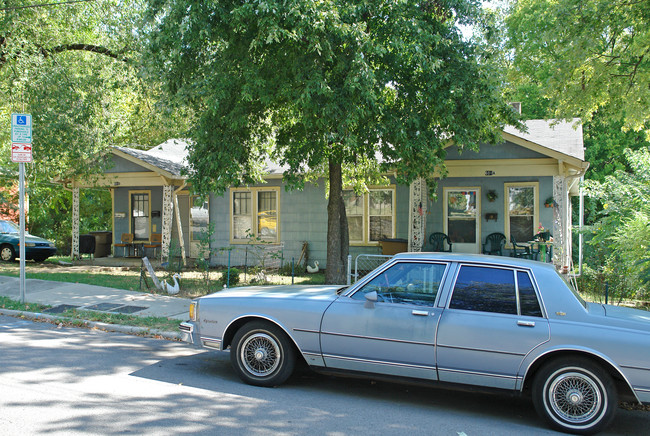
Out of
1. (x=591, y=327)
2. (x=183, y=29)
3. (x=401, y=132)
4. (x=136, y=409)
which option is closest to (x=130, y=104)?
(x=183, y=29)

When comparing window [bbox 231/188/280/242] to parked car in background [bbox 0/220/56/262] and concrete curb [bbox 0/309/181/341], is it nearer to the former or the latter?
parked car in background [bbox 0/220/56/262]

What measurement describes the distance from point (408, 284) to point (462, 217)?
1009 cm

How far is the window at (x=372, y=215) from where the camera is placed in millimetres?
16141

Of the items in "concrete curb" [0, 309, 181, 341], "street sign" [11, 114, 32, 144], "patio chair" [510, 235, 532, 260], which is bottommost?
"concrete curb" [0, 309, 181, 341]

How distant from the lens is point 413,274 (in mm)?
5551

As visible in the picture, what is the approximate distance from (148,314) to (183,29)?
203 inches

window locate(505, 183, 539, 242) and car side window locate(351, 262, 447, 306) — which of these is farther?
window locate(505, 183, 539, 242)

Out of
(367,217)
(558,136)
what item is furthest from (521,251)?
(367,217)

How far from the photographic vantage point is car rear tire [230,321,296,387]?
573cm

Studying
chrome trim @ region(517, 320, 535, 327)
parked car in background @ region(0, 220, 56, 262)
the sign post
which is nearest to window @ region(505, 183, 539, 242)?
chrome trim @ region(517, 320, 535, 327)

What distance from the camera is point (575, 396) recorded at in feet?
15.9

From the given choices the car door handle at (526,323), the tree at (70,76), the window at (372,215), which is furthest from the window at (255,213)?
the car door handle at (526,323)

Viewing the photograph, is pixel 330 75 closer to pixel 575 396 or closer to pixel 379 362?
pixel 379 362

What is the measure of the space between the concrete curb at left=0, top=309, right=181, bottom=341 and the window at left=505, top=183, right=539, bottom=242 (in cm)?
1010
